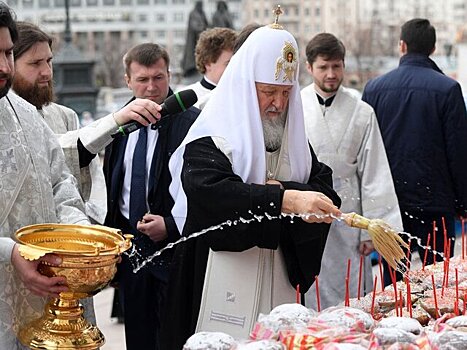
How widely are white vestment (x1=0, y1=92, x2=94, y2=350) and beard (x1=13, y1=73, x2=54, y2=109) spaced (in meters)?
0.85

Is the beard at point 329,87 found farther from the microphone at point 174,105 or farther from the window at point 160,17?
the window at point 160,17

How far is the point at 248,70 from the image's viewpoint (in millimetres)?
3830

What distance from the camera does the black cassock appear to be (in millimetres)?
3709

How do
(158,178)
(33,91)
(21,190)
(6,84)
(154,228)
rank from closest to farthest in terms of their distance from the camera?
(6,84) → (21,190) → (33,91) → (154,228) → (158,178)

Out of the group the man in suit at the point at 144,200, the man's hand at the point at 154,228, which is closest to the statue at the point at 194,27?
the man in suit at the point at 144,200

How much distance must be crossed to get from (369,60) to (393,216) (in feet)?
180

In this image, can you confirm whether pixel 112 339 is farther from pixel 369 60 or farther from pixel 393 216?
pixel 369 60

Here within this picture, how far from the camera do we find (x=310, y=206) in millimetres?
3527

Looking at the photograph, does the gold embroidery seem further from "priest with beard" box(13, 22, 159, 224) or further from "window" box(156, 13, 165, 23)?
"window" box(156, 13, 165, 23)

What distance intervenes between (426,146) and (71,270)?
11.9 feet

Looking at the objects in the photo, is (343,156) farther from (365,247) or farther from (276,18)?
(276,18)

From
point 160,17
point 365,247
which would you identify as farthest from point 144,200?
point 160,17

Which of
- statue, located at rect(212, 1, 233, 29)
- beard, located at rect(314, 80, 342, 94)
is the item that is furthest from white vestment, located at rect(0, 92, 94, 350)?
statue, located at rect(212, 1, 233, 29)

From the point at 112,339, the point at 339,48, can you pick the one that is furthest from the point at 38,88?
the point at 112,339
